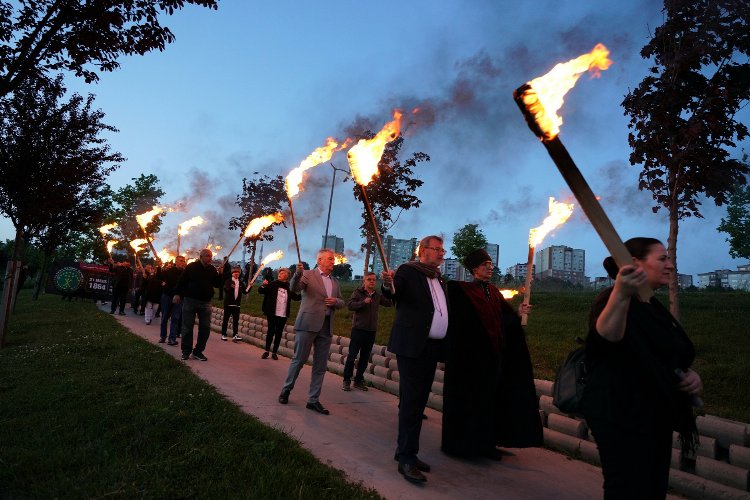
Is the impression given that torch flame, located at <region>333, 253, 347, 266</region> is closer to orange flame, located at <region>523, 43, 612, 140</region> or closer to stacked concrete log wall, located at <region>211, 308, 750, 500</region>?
stacked concrete log wall, located at <region>211, 308, 750, 500</region>

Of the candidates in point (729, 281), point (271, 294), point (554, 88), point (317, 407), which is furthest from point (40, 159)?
point (729, 281)

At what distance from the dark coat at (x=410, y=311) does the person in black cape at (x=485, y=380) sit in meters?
0.52

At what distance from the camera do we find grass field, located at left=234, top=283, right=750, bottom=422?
238 inches

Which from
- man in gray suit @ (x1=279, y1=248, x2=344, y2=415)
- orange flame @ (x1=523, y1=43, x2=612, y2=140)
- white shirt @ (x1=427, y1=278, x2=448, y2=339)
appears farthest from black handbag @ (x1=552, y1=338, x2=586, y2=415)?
man in gray suit @ (x1=279, y1=248, x2=344, y2=415)

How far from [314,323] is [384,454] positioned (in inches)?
92.1

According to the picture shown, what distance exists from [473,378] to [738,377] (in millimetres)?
3741

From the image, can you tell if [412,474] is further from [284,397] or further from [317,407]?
[284,397]

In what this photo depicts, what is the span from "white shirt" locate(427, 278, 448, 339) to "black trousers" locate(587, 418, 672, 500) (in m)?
2.44

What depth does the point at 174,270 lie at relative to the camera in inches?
520

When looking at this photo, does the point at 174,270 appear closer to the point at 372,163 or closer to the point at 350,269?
the point at 372,163

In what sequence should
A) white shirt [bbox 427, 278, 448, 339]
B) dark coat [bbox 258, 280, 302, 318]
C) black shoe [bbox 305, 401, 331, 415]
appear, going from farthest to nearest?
dark coat [bbox 258, 280, 302, 318] → black shoe [bbox 305, 401, 331, 415] → white shirt [bbox 427, 278, 448, 339]

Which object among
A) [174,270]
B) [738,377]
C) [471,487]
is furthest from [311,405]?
[174,270]

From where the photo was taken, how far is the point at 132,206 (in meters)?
44.7

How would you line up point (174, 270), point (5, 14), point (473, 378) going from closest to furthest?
point (473, 378) < point (5, 14) < point (174, 270)
